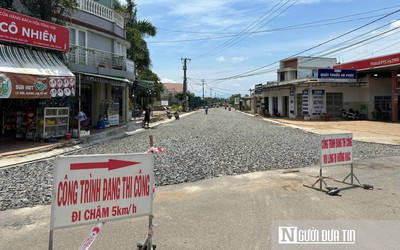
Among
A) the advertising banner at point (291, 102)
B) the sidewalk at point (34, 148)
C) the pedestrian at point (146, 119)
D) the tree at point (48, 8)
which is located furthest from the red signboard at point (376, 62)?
the tree at point (48, 8)

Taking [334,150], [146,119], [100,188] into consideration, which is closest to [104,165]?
[100,188]

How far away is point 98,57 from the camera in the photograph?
824 inches

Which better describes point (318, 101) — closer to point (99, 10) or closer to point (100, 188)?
point (99, 10)

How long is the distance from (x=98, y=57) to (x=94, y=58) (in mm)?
523

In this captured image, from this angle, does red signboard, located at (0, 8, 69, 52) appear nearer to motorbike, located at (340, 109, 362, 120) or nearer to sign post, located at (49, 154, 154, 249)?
sign post, located at (49, 154, 154, 249)

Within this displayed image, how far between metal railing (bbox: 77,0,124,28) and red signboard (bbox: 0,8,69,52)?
531 cm

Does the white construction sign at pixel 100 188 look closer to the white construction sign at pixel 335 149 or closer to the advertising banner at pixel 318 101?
the white construction sign at pixel 335 149

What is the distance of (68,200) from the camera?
3533mm

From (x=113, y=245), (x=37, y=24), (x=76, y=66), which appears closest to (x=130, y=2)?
(x=76, y=66)

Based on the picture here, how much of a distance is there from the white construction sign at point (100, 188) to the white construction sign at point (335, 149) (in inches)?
191

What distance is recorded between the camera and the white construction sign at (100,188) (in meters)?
3.46

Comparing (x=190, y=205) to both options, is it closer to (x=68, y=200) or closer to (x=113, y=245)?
(x=113, y=245)

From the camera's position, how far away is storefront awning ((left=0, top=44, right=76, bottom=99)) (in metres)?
12.0

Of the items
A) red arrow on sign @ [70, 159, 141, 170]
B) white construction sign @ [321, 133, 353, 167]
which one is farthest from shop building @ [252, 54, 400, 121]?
red arrow on sign @ [70, 159, 141, 170]
